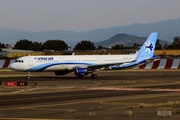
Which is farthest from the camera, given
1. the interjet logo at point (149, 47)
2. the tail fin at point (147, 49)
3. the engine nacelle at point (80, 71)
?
the interjet logo at point (149, 47)

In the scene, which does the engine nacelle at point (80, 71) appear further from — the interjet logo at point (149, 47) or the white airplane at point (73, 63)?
the interjet logo at point (149, 47)

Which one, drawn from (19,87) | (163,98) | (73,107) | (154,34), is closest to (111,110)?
(73,107)

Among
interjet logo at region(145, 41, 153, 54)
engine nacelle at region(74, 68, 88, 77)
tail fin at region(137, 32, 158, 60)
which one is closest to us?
engine nacelle at region(74, 68, 88, 77)

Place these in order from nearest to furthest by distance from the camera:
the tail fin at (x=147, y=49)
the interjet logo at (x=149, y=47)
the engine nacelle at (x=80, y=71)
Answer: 1. the engine nacelle at (x=80, y=71)
2. the tail fin at (x=147, y=49)
3. the interjet logo at (x=149, y=47)

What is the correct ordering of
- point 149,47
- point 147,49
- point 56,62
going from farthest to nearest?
point 149,47, point 147,49, point 56,62

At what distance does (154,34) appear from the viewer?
6206 centimetres

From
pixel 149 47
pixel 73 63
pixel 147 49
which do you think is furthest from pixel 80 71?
pixel 149 47

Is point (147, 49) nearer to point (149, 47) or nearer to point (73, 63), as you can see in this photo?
point (149, 47)

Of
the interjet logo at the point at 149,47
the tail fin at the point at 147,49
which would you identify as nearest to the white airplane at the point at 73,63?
the tail fin at the point at 147,49

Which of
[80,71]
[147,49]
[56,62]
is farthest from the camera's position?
[147,49]

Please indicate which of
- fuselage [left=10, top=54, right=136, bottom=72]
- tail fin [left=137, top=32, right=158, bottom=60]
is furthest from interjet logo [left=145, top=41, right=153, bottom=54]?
fuselage [left=10, top=54, right=136, bottom=72]

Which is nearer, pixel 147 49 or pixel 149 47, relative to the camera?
pixel 147 49

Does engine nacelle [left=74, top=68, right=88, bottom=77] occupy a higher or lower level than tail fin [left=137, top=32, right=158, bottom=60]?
lower

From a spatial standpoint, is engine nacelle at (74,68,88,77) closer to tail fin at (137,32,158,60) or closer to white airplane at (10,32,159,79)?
white airplane at (10,32,159,79)
